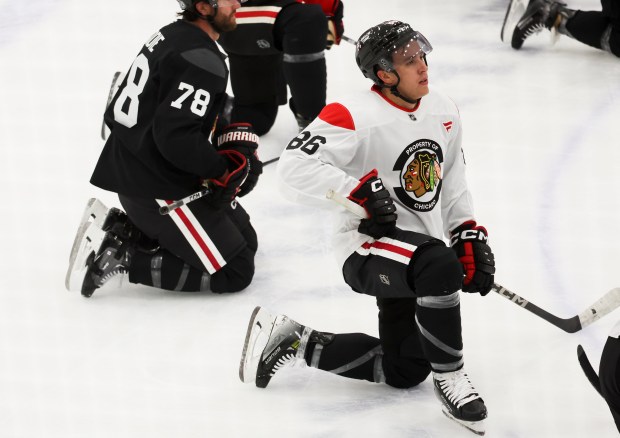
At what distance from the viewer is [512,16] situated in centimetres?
517

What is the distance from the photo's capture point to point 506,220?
395cm

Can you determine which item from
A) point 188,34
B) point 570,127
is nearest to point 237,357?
point 188,34

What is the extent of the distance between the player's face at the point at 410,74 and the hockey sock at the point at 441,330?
0.51 meters

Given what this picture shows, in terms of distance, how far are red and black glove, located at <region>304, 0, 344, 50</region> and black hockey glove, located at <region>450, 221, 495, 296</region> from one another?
5.62 feet

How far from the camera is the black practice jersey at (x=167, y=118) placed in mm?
3301

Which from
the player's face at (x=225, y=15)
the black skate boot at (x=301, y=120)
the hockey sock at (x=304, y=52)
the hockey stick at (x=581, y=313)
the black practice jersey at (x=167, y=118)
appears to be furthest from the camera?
the black skate boot at (x=301, y=120)

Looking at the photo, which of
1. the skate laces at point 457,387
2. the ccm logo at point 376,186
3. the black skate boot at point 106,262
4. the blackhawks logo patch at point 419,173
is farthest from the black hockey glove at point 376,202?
the black skate boot at point 106,262

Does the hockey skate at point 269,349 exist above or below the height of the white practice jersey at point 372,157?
below

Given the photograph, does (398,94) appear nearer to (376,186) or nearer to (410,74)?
(410,74)

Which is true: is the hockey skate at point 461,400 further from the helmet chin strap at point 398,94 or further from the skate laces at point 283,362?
the helmet chin strap at point 398,94

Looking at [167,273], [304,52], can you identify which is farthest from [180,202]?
[304,52]

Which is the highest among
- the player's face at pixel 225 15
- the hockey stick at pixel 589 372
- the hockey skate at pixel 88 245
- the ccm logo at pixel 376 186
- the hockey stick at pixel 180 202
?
the player's face at pixel 225 15

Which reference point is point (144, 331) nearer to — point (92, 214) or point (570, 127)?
point (92, 214)

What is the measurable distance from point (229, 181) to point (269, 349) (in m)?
0.63
